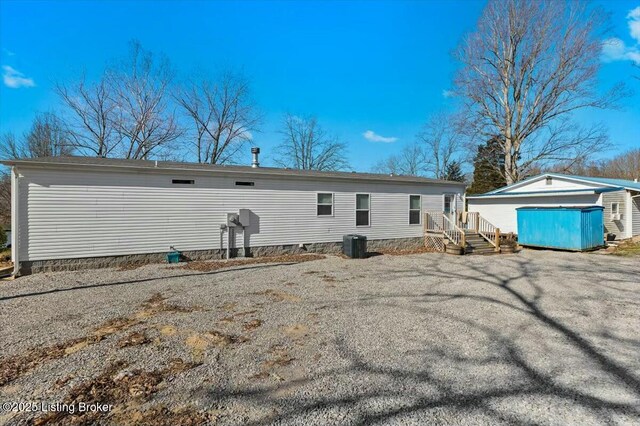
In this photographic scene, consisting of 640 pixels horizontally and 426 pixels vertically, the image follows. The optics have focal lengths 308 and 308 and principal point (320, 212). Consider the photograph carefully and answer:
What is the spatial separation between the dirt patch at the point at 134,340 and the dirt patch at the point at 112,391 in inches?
19.5

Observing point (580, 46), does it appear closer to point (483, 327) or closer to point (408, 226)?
point (408, 226)

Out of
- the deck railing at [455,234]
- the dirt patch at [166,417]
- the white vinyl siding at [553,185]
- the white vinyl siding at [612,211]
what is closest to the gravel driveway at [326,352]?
the dirt patch at [166,417]

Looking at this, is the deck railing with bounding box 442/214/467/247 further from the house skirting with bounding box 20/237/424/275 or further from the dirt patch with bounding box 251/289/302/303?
the dirt patch with bounding box 251/289/302/303

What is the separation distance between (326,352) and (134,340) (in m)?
2.29

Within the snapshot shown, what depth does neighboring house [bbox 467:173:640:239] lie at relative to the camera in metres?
13.2

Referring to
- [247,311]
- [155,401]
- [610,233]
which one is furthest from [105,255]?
[610,233]

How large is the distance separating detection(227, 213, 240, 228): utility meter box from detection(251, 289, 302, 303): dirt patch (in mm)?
4498

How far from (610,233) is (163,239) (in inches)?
688

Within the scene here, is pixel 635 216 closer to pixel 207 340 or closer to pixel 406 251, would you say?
pixel 406 251

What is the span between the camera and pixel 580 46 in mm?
18344

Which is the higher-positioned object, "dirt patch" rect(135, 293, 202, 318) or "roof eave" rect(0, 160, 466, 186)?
"roof eave" rect(0, 160, 466, 186)

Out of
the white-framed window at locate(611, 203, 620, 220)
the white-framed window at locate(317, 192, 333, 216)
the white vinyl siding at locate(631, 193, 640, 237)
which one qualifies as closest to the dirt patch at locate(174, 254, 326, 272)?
the white-framed window at locate(317, 192, 333, 216)

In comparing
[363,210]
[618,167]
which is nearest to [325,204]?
[363,210]

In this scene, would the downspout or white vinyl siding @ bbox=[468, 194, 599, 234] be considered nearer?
the downspout
